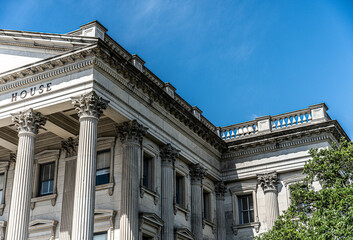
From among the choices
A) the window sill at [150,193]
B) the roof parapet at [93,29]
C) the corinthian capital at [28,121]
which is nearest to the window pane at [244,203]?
the window sill at [150,193]

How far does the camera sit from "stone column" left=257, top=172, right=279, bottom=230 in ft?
107

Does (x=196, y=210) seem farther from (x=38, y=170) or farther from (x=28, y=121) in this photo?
(x=28, y=121)

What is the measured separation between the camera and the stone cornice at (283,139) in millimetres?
32594

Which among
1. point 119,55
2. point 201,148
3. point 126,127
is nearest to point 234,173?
point 201,148

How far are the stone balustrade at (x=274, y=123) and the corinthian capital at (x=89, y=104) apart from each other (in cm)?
1405

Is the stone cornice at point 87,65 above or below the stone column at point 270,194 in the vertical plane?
above

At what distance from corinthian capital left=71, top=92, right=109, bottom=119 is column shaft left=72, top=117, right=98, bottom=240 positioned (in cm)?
27

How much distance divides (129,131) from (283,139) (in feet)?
37.8

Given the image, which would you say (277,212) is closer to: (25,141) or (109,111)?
(109,111)

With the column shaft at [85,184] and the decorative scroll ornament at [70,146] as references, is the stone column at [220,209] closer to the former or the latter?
the decorative scroll ornament at [70,146]

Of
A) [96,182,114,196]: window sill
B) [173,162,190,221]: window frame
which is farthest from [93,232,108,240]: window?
[173,162,190,221]: window frame

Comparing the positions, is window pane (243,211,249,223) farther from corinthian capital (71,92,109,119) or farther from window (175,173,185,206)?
corinthian capital (71,92,109,119)

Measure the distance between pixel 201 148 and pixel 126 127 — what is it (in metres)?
8.01

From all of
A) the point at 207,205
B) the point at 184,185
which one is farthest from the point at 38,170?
the point at 207,205
